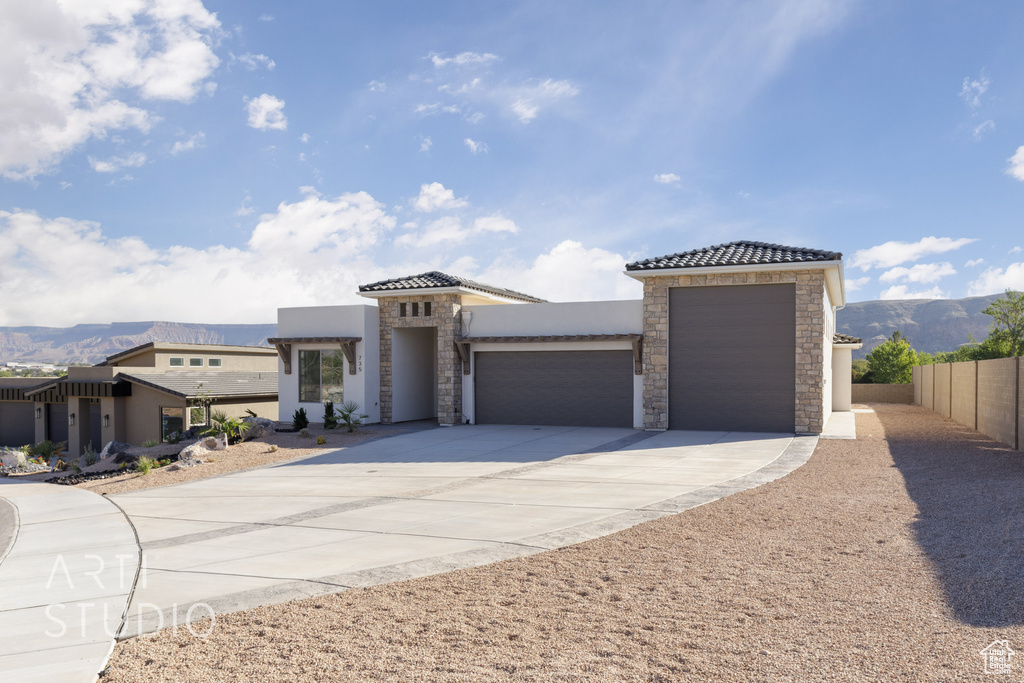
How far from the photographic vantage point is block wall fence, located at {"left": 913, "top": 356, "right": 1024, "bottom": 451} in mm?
15031

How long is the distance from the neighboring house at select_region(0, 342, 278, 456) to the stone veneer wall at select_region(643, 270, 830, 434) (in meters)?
15.0

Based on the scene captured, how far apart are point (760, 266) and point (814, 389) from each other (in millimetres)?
3415

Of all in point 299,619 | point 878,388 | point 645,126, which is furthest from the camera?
point 878,388

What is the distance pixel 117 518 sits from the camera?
10008 mm

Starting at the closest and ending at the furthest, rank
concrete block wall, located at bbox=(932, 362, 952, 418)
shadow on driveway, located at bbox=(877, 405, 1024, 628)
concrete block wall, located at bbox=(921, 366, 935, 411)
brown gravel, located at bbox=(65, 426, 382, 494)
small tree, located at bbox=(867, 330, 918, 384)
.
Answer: shadow on driveway, located at bbox=(877, 405, 1024, 628) → brown gravel, located at bbox=(65, 426, 382, 494) → concrete block wall, located at bbox=(932, 362, 952, 418) → concrete block wall, located at bbox=(921, 366, 935, 411) → small tree, located at bbox=(867, 330, 918, 384)

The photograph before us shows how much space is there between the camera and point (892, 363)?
147 ft

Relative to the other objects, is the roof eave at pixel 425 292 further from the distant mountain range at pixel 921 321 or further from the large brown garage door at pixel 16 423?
the distant mountain range at pixel 921 321

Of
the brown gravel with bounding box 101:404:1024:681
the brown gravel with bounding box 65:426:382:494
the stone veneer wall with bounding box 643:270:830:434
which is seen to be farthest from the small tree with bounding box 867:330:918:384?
the brown gravel with bounding box 101:404:1024:681

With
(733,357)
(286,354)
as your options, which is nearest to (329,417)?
(286,354)

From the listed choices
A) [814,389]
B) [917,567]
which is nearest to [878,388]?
[814,389]

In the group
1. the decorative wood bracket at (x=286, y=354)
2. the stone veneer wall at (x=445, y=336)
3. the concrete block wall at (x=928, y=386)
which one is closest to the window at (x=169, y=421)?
the decorative wood bracket at (x=286, y=354)

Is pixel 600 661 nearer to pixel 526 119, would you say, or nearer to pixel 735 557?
pixel 735 557

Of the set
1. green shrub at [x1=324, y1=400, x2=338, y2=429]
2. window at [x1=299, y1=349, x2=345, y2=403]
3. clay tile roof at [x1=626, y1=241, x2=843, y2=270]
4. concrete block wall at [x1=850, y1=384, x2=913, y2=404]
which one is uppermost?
clay tile roof at [x1=626, y1=241, x2=843, y2=270]

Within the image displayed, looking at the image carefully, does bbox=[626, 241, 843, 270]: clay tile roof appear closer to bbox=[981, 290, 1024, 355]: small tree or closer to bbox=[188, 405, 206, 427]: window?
bbox=[188, 405, 206, 427]: window
